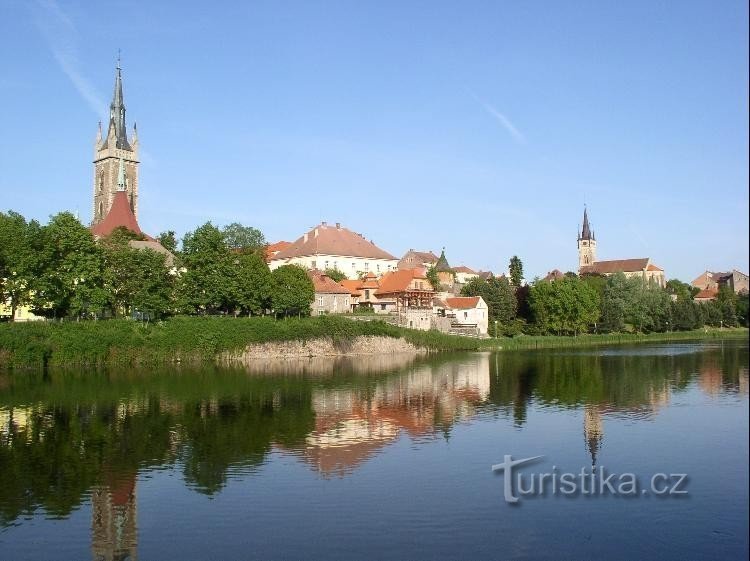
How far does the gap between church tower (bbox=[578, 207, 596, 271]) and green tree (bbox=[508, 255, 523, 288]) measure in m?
69.7

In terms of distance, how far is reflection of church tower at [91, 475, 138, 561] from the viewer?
538 inches

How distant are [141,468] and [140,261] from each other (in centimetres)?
3432

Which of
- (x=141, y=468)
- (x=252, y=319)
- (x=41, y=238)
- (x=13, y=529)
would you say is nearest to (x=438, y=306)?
(x=252, y=319)

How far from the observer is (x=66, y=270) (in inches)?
1880

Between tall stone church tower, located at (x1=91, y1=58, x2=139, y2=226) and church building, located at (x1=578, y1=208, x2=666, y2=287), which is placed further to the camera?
church building, located at (x1=578, y1=208, x2=666, y2=287)

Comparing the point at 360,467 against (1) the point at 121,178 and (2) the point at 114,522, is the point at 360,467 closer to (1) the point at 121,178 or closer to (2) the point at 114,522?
(2) the point at 114,522

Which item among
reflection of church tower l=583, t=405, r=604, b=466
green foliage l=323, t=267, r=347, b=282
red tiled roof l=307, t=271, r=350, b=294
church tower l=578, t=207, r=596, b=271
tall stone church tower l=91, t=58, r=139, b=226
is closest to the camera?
reflection of church tower l=583, t=405, r=604, b=466

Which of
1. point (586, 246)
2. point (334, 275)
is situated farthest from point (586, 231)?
point (334, 275)

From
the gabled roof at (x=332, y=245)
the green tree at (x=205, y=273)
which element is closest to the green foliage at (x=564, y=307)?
the gabled roof at (x=332, y=245)

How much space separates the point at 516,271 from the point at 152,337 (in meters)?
55.8

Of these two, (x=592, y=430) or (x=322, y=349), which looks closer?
(x=592, y=430)

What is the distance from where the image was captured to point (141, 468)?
64.2 feet

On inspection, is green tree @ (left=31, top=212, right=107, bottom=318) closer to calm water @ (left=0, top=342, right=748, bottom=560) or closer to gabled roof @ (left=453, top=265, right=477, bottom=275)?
calm water @ (left=0, top=342, right=748, bottom=560)

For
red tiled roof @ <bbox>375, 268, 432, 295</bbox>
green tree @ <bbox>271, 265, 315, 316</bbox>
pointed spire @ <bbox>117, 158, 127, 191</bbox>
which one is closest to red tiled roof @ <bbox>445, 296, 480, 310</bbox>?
red tiled roof @ <bbox>375, 268, 432, 295</bbox>
